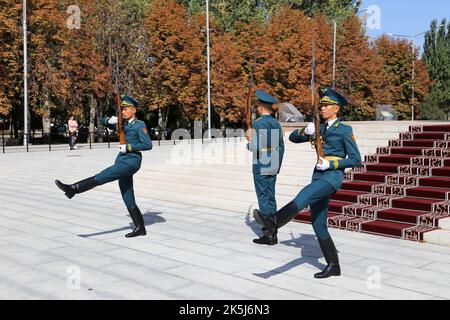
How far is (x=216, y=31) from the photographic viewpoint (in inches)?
1946

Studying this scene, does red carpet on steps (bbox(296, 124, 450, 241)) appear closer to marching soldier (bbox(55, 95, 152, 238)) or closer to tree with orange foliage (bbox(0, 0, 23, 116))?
marching soldier (bbox(55, 95, 152, 238))

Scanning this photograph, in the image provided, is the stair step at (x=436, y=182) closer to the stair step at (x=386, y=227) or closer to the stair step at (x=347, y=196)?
the stair step at (x=347, y=196)

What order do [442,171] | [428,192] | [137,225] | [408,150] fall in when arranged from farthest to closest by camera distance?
[408,150]
[442,171]
[428,192]
[137,225]

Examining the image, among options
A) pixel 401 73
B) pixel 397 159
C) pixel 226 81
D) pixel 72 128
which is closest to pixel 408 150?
pixel 397 159

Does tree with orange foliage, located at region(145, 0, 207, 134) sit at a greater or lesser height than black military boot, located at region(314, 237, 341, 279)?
greater

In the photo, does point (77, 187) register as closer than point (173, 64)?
Yes

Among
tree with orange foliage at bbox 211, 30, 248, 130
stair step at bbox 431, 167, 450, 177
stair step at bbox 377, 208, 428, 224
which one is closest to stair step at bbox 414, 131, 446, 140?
stair step at bbox 431, 167, 450, 177

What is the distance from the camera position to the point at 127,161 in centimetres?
741

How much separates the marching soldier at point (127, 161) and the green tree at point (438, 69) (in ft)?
160

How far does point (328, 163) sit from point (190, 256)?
240cm

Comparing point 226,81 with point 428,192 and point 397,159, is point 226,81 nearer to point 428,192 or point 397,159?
point 397,159

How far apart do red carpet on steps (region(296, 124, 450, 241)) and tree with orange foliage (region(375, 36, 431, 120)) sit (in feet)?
136

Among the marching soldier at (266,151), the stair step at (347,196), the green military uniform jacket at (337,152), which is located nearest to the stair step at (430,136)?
the stair step at (347,196)

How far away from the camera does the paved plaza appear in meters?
5.42
